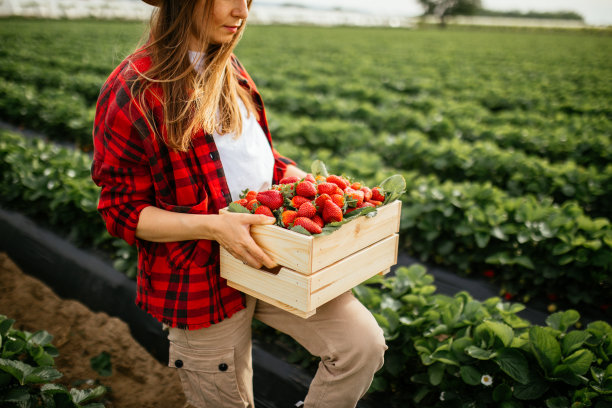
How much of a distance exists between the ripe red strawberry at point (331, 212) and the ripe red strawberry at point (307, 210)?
4cm

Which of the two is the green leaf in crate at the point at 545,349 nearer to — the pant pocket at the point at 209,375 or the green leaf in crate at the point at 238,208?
the pant pocket at the point at 209,375

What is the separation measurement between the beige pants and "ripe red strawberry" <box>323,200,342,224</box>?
1.05 feet

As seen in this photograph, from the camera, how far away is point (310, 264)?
4.47 ft

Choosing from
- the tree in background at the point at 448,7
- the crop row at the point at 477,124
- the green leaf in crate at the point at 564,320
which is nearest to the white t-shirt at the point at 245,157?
the green leaf in crate at the point at 564,320

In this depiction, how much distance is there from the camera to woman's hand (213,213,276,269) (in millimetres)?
1401

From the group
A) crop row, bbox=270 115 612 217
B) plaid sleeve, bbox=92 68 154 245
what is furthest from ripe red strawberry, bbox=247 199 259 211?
crop row, bbox=270 115 612 217

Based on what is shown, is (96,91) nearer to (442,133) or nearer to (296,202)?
(442,133)

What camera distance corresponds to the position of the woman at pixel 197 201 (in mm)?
1424

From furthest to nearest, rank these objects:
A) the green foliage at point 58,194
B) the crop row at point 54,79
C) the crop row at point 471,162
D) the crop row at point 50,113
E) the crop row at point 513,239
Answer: the crop row at point 54,79 < the crop row at point 50,113 < the crop row at point 471,162 < the green foliage at point 58,194 < the crop row at point 513,239

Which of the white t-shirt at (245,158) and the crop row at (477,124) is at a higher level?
the white t-shirt at (245,158)

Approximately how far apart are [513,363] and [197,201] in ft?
5.19

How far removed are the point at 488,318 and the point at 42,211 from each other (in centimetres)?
397

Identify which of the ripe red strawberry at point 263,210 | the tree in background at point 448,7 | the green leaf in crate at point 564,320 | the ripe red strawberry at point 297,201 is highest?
the tree in background at point 448,7

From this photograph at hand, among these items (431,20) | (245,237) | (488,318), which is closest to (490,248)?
(488,318)
